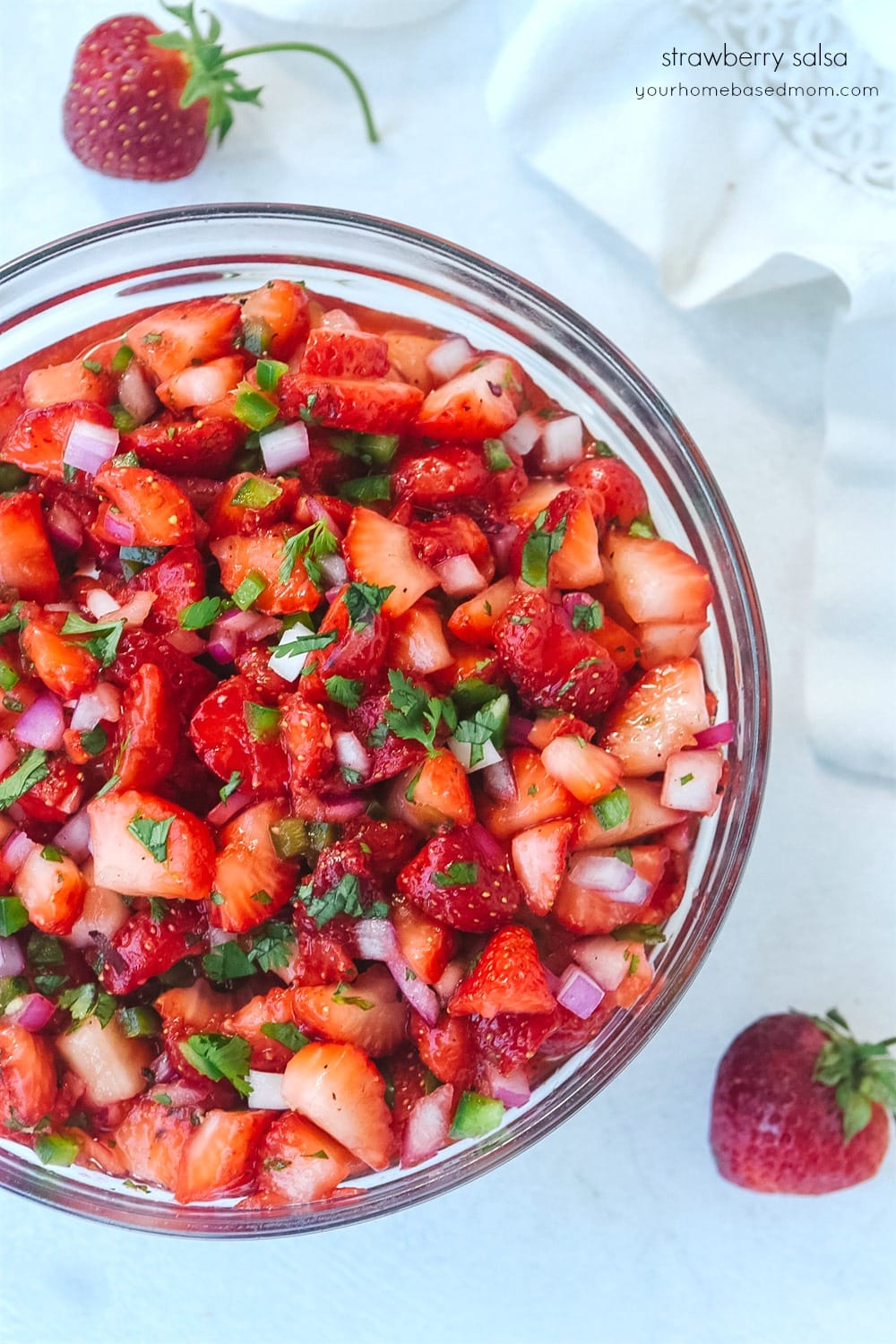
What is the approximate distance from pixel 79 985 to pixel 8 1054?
0.12 metres

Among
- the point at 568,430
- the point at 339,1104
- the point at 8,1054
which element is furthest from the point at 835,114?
the point at 8,1054

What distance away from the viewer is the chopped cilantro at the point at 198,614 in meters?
1.38

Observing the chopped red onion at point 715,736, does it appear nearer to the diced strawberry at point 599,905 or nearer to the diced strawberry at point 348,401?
the diced strawberry at point 599,905

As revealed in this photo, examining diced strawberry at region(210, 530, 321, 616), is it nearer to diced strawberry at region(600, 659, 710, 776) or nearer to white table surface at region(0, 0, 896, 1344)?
diced strawberry at region(600, 659, 710, 776)

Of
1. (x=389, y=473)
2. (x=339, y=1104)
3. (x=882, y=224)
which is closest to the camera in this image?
(x=339, y=1104)

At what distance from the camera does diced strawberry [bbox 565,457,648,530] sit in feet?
4.88

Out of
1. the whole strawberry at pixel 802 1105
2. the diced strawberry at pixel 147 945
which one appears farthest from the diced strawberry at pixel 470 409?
the whole strawberry at pixel 802 1105

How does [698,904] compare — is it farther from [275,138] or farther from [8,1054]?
[275,138]

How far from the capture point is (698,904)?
65.1 inches

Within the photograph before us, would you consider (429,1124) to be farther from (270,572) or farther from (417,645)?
(270,572)

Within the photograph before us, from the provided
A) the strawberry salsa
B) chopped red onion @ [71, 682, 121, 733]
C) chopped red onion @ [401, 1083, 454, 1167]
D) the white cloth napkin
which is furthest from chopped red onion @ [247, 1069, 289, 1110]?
the white cloth napkin

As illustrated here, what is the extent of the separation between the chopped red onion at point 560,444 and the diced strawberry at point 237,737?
1.79ft

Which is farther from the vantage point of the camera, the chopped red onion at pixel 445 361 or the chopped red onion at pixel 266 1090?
the chopped red onion at pixel 445 361

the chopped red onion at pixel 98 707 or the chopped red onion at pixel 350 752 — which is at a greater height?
the chopped red onion at pixel 98 707
